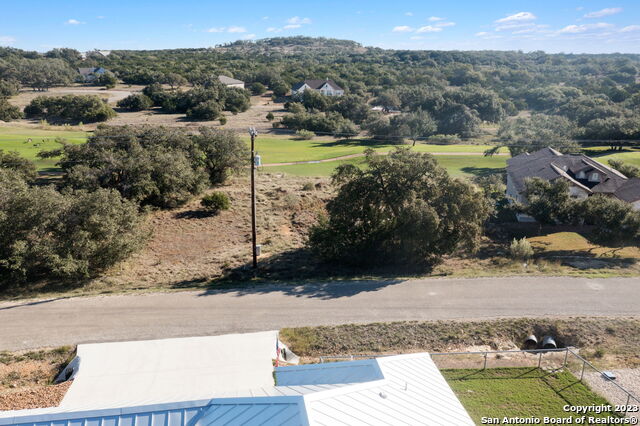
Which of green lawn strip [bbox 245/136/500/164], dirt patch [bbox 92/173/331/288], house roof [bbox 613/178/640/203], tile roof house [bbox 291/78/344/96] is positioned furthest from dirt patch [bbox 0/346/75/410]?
tile roof house [bbox 291/78/344/96]

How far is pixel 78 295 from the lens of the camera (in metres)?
19.5

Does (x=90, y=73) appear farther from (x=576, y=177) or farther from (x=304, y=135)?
(x=576, y=177)

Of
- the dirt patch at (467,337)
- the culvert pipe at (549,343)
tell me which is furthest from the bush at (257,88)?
the culvert pipe at (549,343)

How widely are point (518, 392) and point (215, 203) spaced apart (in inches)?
930

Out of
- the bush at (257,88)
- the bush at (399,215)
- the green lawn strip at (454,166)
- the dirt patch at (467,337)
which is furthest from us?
the bush at (257,88)

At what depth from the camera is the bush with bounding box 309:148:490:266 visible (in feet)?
73.7

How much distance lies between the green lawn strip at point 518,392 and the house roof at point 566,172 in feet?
71.7

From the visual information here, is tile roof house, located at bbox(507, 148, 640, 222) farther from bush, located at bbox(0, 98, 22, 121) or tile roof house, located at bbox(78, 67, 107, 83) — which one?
tile roof house, located at bbox(78, 67, 107, 83)

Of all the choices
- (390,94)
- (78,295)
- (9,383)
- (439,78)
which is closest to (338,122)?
(390,94)

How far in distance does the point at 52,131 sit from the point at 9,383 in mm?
50107

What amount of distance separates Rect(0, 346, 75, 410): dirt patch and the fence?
26.6ft

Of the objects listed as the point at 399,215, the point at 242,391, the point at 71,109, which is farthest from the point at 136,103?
the point at 242,391

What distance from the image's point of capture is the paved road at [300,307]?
16.6m

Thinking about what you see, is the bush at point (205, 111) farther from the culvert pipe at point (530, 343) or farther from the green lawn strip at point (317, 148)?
the culvert pipe at point (530, 343)
